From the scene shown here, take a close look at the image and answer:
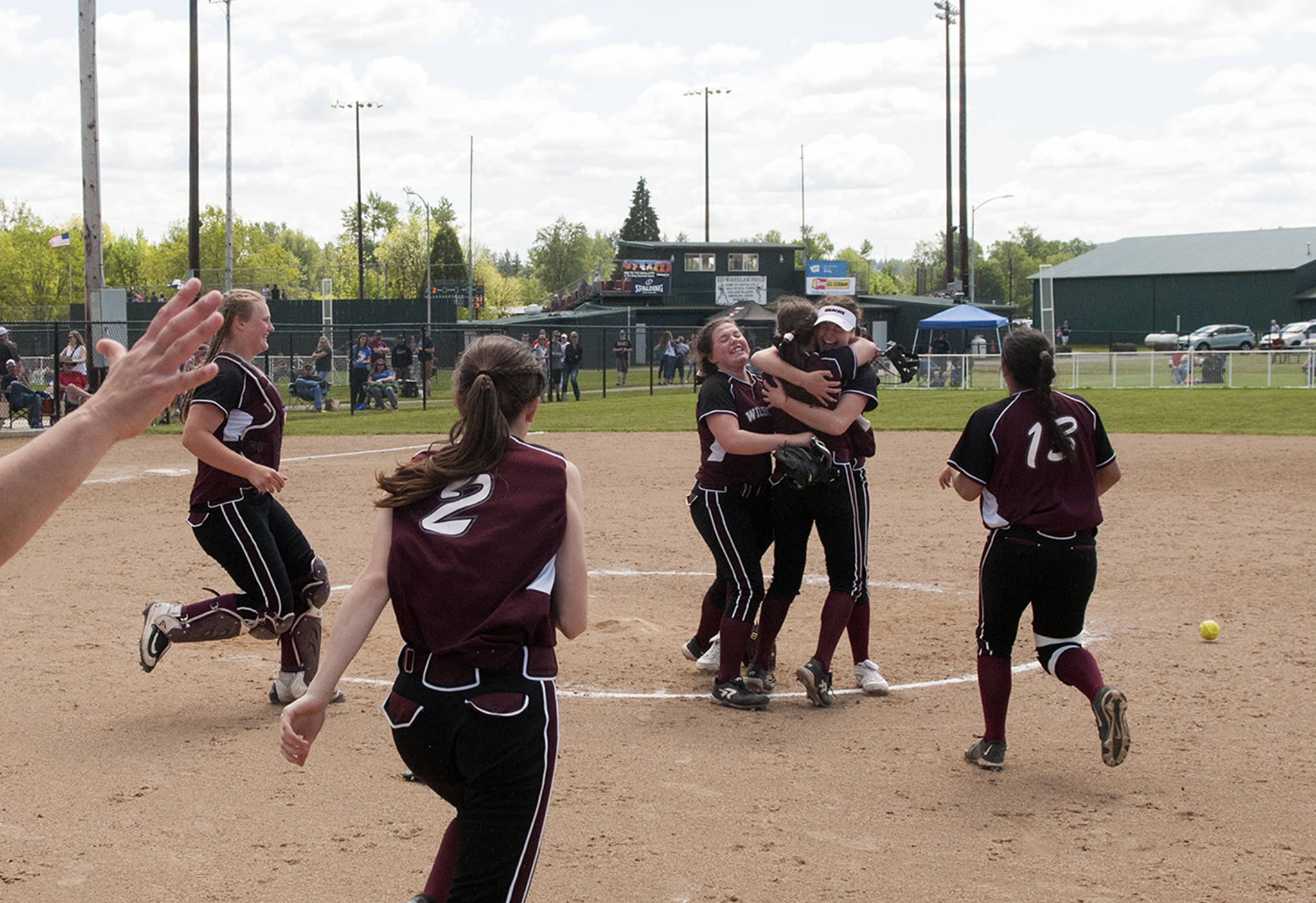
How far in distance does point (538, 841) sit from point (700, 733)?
9.50 ft

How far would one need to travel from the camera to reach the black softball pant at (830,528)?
19.4 ft

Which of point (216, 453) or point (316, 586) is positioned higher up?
point (216, 453)

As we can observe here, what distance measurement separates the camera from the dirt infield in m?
4.14

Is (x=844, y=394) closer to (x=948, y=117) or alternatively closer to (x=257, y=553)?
(x=257, y=553)

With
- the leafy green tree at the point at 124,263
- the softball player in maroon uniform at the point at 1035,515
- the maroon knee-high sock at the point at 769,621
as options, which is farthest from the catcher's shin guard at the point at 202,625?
the leafy green tree at the point at 124,263

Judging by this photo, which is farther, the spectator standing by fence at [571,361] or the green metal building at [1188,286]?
the green metal building at [1188,286]

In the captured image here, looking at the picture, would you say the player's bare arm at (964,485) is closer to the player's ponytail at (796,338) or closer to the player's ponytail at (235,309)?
the player's ponytail at (796,338)

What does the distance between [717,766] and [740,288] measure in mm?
62181

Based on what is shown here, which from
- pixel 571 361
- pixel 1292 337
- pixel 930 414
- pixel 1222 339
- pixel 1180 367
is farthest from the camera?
pixel 1222 339

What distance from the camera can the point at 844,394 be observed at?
19.1ft

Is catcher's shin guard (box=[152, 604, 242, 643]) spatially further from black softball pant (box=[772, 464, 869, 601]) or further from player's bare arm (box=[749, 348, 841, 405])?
player's bare arm (box=[749, 348, 841, 405])

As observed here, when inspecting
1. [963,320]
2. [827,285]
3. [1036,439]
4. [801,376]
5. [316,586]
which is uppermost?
[827,285]

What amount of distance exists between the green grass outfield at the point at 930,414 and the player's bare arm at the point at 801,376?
51.2ft

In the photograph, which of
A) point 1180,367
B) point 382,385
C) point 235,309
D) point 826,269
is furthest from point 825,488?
point 826,269
